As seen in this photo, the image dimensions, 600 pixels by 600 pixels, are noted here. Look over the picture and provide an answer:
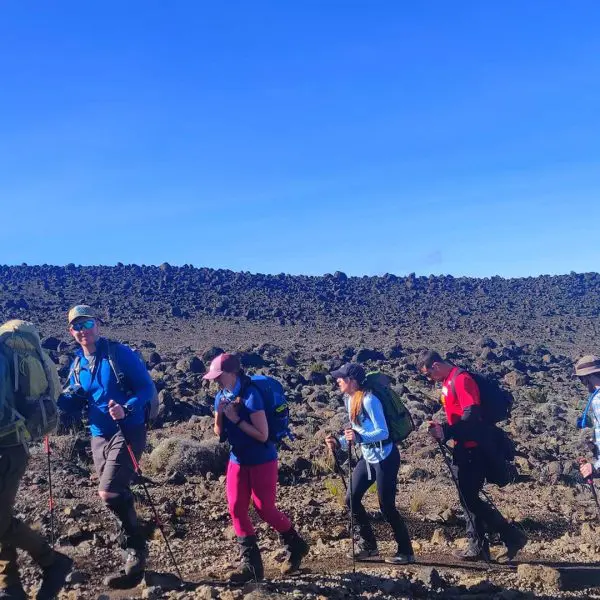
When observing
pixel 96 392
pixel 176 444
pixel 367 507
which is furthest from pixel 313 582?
pixel 176 444

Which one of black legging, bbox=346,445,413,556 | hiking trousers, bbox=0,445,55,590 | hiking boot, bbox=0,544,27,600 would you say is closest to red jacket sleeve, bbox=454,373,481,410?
black legging, bbox=346,445,413,556

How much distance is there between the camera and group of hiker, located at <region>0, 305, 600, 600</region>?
13.8ft

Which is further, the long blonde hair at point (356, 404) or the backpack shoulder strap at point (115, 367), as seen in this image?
the long blonde hair at point (356, 404)

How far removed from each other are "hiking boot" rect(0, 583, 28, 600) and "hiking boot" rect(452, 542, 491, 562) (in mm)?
3535

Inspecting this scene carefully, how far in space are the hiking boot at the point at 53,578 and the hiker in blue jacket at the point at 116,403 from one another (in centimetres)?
49

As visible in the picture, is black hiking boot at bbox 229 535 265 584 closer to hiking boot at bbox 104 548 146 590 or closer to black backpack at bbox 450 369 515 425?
hiking boot at bbox 104 548 146 590

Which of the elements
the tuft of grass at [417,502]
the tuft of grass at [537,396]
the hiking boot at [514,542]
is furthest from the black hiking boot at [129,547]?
the tuft of grass at [537,396]

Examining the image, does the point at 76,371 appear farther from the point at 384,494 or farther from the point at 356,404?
the point at 384,494

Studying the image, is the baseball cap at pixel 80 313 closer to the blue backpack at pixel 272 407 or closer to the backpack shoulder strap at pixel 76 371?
the backpack shoulder strap at pixel 76 371

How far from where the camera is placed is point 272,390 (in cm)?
504

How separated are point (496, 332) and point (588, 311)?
933cm

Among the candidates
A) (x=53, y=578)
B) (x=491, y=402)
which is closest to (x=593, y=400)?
(x=491, y=402)

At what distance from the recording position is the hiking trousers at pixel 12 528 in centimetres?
409

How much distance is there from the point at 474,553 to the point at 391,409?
1.58 m
